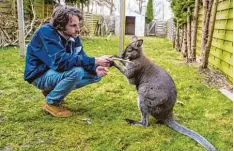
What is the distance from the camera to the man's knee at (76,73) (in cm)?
300

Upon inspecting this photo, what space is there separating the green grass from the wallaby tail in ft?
0.16

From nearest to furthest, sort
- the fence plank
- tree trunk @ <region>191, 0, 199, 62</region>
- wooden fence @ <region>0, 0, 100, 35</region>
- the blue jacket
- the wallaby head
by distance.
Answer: the blue jacket → the wallaby head → the fence plank → tree trunk @ <region>191, 0, 199, 62</region> → wooden fence @ <region>0, 0, 100, 35</region>

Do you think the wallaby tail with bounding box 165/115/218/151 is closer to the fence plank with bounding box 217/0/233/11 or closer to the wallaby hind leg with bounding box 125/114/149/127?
the wallaby hind leg with bounding box 125/114/149/127

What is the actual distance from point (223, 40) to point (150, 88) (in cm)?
341

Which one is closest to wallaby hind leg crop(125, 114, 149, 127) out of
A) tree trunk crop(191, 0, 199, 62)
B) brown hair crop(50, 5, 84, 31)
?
brown hair crop(50, 5, 84, 31)

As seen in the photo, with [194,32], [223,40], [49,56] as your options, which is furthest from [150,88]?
[194,32]

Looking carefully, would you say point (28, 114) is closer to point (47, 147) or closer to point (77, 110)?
point (77, 110)

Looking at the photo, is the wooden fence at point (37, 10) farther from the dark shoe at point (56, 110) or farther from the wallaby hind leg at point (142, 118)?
the wallaby hind leg at point (142, 118)

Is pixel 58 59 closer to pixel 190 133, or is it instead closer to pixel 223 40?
pixel 190 133

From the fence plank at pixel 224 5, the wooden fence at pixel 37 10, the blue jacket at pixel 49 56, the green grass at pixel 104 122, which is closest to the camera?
the green grass at pixel 104 122

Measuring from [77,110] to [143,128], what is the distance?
95 cm

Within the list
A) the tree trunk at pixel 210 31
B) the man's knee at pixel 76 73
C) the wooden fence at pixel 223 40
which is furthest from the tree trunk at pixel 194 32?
the man's knee at pixel 76 73

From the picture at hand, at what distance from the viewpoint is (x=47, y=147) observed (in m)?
2.57

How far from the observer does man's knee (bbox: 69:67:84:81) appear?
2996 millimetres
